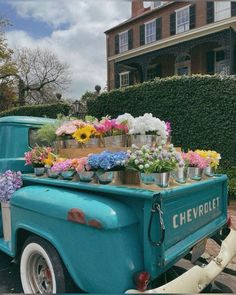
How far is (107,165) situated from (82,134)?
0.89 m

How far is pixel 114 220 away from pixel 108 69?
26.9 meters

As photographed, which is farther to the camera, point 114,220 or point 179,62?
point 179,62

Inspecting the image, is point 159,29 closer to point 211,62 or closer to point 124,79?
point 211,62

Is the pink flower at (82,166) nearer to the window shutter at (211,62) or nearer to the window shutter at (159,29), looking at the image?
the window shutter at (211,62)

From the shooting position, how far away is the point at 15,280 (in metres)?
3.61

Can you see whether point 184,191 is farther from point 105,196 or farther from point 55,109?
point 55,109

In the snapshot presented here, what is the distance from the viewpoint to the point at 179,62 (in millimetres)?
23984

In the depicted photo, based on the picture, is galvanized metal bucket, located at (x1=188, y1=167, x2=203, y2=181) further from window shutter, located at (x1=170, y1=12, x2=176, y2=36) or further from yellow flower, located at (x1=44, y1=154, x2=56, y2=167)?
window shutter, located at (x1=170, y1=12, x2=176, y2=36)

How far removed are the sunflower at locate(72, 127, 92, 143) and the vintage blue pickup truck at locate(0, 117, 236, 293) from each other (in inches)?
23.3

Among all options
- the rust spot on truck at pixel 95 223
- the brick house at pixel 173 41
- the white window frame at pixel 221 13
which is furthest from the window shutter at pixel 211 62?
the rust spot on truck at pixel 95 223

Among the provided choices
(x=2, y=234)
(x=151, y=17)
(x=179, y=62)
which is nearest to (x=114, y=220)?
(x=2, y=234)

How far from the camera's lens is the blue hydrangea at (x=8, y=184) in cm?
334

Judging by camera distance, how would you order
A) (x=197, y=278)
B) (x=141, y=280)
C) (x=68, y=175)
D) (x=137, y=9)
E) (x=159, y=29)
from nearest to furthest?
(x=141, y=280), (x=197, y=278), (x=68, y=175), (x=159, y=29), (x=137, y=9)

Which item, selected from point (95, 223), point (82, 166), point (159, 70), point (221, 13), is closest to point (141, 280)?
point (95, 223)
